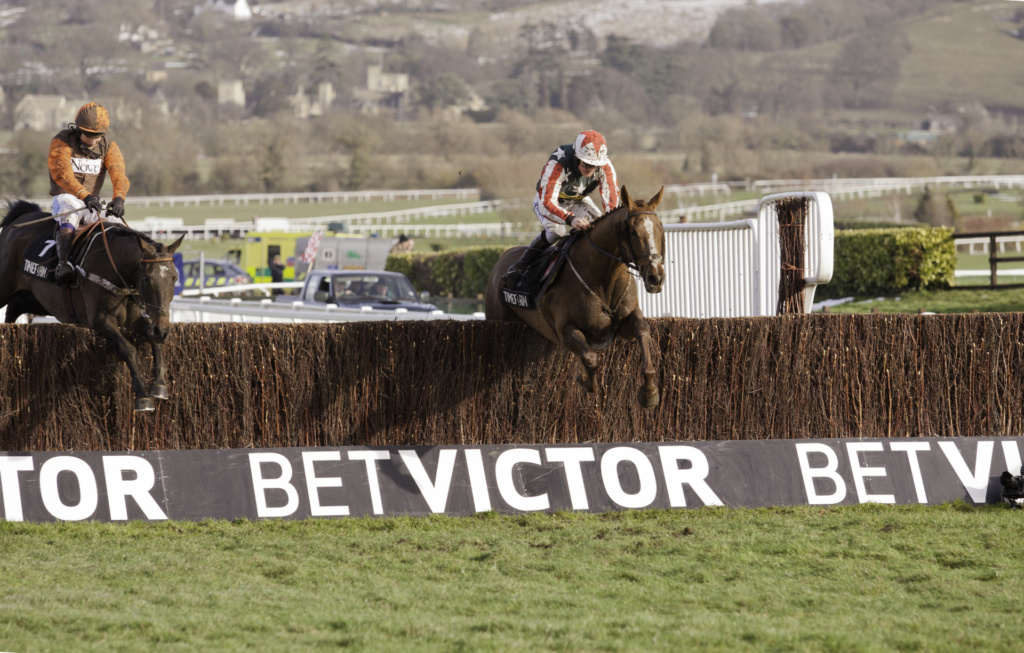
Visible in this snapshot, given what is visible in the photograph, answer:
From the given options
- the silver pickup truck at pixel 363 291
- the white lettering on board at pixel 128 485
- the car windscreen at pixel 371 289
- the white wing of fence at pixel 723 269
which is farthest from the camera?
the car windscreen at pixel 371 289

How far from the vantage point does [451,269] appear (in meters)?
33.9

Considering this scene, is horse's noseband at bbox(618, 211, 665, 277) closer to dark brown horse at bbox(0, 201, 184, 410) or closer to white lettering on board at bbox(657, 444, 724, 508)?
white lettering on board at bbox(657, 444, 724, 508)

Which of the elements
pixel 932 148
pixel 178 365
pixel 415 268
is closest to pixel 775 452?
pixel 178 365

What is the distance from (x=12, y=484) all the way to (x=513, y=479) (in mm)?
3655

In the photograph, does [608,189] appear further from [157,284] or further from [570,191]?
[157,284]

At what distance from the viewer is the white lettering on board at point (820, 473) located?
28.4ft

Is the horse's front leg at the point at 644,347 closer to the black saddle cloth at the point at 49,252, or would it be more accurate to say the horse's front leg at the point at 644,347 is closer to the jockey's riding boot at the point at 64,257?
the black saddle cloth at the point at 49,252

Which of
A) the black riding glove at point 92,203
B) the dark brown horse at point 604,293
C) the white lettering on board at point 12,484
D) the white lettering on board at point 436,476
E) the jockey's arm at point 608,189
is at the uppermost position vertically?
the black riding glove at point 92,203

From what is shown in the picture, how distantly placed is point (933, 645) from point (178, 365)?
578cm

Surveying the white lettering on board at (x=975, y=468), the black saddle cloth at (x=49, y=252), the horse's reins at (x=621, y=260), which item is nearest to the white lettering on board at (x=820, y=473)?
the white lettering on board at (x=975, y=468)

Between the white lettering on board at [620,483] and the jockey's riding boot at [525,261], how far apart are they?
176 cm

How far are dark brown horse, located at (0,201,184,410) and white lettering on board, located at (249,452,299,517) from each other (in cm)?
85

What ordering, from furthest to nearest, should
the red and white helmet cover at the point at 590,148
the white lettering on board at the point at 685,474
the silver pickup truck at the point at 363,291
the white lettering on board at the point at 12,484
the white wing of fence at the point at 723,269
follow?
the silver pickup truck at the point at 363,291 < the white wing of fence at the point at 723,269 < the red and white helmet cover at the point at 590,148 < the white lettering on board at the point at 685,474 < the white lettering on board at the point at 12,484

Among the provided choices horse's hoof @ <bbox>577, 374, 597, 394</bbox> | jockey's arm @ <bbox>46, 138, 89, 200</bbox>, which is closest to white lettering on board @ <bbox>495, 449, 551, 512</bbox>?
horse's hoof @ <bbox>577, 374, 597, 394</bbox>
